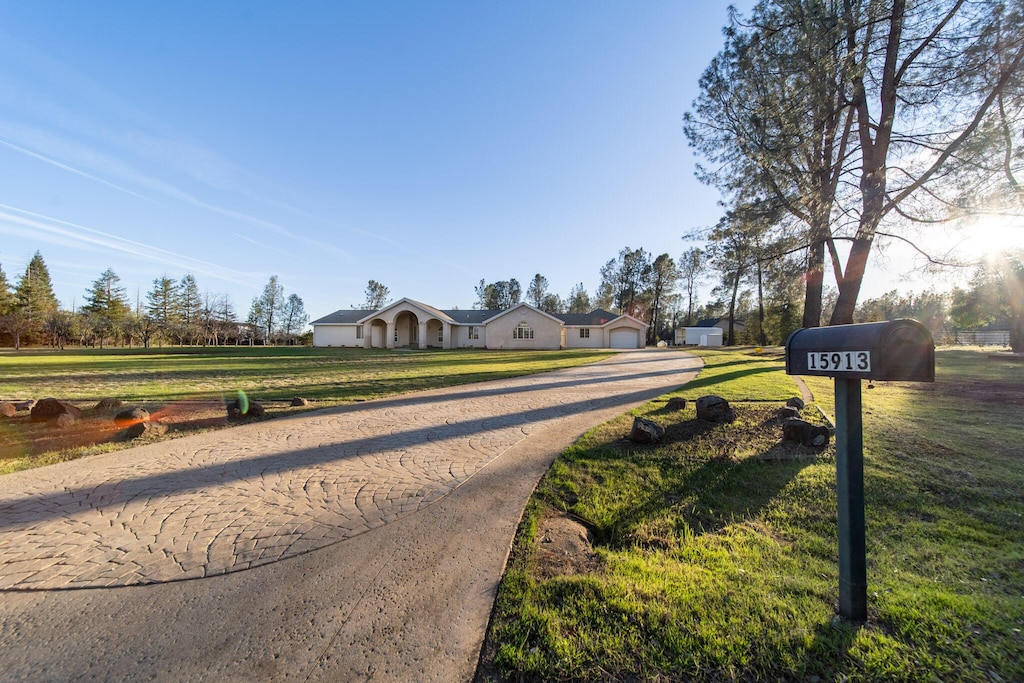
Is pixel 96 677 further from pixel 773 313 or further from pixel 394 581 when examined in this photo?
pixel 773 313

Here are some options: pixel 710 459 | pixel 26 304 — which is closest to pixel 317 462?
pixel 710 459

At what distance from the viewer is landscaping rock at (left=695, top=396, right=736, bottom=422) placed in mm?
6723

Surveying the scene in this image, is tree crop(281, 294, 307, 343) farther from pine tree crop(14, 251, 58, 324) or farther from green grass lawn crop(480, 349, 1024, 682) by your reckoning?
green grass lawn crop(480, 349, 1024, 682)

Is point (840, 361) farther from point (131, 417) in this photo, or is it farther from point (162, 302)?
point (162, 302)

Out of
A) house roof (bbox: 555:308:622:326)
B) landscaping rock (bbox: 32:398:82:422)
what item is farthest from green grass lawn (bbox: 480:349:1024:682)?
house roof (bbox: 555:308:622:326)

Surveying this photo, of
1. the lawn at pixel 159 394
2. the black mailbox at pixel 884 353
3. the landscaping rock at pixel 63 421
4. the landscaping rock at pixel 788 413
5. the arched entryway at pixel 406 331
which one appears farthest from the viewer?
the arched entryway at pixel 406 331

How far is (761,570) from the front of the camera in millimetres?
2803

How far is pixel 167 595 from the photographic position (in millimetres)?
2500

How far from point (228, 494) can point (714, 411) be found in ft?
22.5

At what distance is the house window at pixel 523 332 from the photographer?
132 ft

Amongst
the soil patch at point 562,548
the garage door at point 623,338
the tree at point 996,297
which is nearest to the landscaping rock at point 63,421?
A: the soil patch at point 562,548

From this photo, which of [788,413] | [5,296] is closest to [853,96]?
[788,413]

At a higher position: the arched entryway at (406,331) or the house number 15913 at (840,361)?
the arched entryway at (406,331)

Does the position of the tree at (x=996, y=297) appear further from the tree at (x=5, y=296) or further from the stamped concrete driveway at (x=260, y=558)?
the tree at (x=5, y=296)
